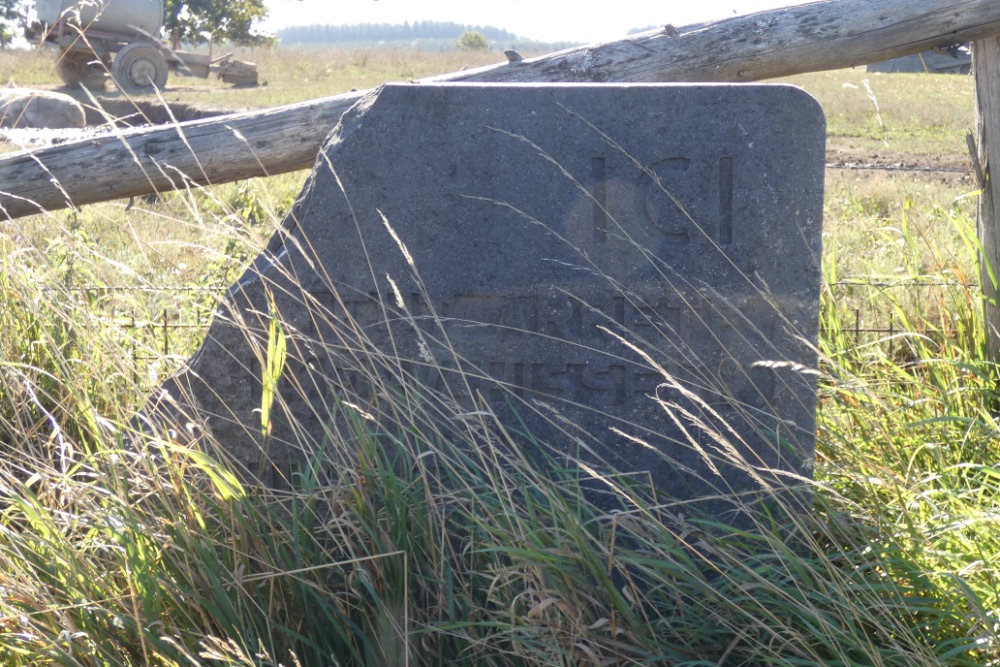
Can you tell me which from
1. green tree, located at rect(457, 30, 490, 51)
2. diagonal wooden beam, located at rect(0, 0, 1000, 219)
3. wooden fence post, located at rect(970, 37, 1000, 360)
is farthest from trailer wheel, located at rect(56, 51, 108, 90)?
green tree, located at rect(457, 30, 490, 51)

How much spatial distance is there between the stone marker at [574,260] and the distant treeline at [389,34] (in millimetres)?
104633

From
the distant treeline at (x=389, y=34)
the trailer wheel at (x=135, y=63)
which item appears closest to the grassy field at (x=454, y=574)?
the trailer wheel at (x=135, y=63)

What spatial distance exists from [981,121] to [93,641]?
314 cm

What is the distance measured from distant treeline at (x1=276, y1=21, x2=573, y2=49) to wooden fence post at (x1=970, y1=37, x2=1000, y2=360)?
104m

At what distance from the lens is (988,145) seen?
3.33m

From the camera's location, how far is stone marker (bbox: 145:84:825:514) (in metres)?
2.46

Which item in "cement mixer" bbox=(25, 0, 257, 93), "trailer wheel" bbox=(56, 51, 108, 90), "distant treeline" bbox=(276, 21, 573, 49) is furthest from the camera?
"distant treeline" bbox=(276, 21, 573, 49)

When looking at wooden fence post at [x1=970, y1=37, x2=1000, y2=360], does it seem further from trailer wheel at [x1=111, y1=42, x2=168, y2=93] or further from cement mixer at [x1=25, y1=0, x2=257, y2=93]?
trailer wheel at [x1=111, y1=42, x2=168, y2=93]

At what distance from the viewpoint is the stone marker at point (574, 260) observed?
246cm

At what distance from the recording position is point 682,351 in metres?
2.52

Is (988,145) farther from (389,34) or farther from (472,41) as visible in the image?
(389,34)

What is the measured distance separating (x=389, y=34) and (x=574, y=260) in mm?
132401

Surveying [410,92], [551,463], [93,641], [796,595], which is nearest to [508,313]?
[551,463]

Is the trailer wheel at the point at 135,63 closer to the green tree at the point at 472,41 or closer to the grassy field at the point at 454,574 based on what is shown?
the grassy field at the point at 454,574
